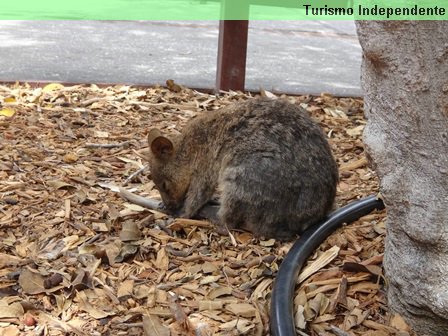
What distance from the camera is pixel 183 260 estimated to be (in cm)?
432

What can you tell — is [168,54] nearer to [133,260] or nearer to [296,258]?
[133,260]

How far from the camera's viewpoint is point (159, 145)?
4.94 m

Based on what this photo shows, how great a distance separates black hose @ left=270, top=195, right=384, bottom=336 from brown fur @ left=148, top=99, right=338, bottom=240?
113 millimetres

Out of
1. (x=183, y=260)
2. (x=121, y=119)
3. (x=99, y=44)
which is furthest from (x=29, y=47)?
(x=183, y=260)

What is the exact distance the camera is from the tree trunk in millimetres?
2939

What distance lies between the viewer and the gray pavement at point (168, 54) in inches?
355

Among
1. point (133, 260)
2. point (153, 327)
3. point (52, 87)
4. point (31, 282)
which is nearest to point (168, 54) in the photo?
point (52, 87)

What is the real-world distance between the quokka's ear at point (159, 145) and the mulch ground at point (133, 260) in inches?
16.3

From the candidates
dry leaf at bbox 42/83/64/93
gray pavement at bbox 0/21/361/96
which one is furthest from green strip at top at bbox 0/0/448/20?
dry leaf at bbox 42/83/64/93

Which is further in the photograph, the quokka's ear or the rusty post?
the rusty post

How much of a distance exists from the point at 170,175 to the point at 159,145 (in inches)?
9.4

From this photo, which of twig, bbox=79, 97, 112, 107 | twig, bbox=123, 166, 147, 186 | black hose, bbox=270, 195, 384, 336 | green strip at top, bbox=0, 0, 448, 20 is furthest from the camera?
green strip at top, bbox=0, 0, 448, 20

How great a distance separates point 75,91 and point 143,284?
395 centimetres

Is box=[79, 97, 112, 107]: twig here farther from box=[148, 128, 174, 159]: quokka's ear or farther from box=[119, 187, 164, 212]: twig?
box=[148, 128, 174, 159]: quokka's ear
